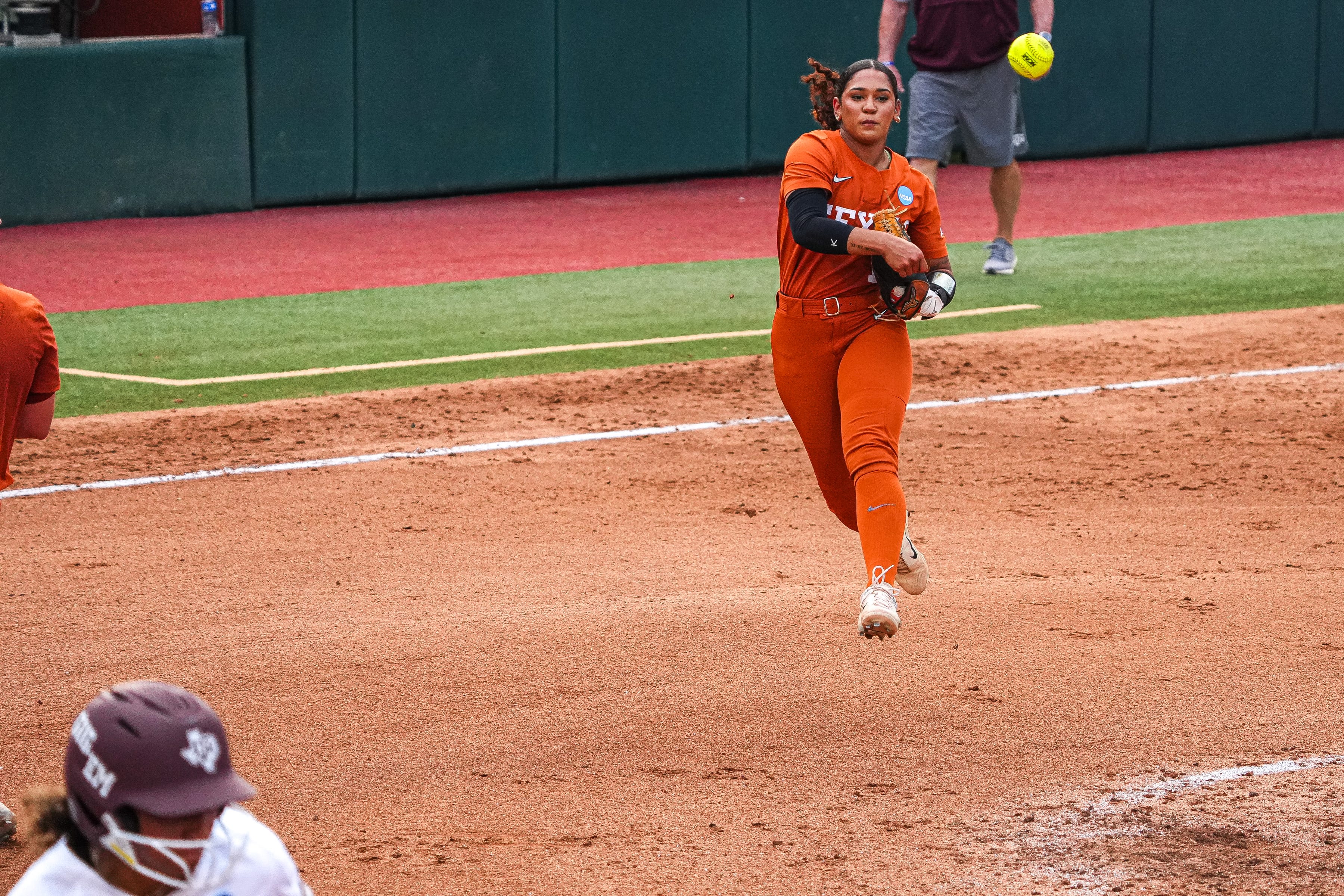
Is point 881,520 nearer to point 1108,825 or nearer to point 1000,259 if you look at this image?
point 1108,825

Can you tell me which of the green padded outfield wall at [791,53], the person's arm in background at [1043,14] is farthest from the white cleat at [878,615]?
the green padded outfield wall at [791,53]

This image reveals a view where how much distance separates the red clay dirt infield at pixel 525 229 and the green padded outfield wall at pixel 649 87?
0.36 meters

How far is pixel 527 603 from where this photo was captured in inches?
234

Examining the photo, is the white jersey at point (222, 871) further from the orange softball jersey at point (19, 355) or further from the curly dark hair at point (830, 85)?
the curly dark hair at point (830, 85)

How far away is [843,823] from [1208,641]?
6.15ft

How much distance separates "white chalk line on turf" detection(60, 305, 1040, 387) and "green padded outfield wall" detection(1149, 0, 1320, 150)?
9.32 metres

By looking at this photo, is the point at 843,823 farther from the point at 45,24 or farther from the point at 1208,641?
the point at 45,24

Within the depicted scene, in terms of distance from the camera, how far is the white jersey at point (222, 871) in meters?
2.19

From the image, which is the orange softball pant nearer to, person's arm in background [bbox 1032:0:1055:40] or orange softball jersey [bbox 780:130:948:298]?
orange softball jersey [bbox 780:130:948:298]

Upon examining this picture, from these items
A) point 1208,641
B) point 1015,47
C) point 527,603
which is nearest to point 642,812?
point 527,603

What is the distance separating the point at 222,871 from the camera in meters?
2.22

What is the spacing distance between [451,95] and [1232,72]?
9.37 meters

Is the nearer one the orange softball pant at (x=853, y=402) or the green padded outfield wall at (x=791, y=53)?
the orange softball pant at (x=853, y=402)

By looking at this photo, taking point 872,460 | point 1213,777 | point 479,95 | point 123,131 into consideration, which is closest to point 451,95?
point 479,95
